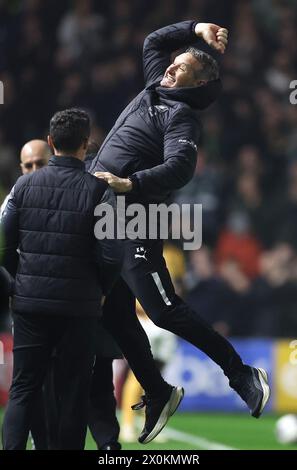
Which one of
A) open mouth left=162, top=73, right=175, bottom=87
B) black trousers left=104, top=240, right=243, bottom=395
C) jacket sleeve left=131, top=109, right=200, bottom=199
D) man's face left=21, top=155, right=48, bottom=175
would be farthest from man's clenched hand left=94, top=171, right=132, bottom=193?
man's face left=21, top=155, right=48, bottom=175

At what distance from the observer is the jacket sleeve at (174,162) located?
791 centimetres

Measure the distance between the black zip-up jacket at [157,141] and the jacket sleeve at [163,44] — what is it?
5 cm

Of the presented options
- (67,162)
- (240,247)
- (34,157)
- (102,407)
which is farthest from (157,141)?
(240,247)

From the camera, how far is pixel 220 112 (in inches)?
670

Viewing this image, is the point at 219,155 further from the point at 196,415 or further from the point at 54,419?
the point at 54,419

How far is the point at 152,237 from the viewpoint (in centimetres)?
827

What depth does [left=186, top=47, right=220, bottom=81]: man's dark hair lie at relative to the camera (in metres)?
8.35

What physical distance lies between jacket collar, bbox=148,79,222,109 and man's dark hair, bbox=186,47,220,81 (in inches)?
3.0

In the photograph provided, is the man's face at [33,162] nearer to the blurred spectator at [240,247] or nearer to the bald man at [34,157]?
the bald man at [34,157]

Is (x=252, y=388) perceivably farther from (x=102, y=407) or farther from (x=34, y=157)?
(x=34, y=157)

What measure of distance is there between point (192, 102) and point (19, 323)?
5.70 ft

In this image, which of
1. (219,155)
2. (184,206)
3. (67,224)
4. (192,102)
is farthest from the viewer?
(219,155)

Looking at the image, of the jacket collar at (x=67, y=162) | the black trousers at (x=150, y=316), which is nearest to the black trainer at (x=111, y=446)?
the black trousers at (x=150, y=316)
